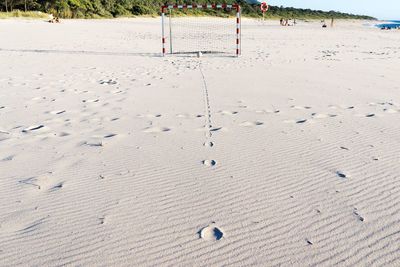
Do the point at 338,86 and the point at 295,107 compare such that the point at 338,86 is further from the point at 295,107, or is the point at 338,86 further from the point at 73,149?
the point at 73,149

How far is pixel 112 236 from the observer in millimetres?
2480

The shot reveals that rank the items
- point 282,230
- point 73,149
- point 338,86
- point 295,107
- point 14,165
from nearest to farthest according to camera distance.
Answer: point 282,230 < point 14,165 < point 73,149 < point 295,107 < point 338,86

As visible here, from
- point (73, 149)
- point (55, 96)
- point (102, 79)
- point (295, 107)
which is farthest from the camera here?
point (102, 79)

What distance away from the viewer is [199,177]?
132 inches

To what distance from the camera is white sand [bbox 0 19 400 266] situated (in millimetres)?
2375

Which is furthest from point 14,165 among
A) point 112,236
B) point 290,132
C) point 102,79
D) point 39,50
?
point 39,50

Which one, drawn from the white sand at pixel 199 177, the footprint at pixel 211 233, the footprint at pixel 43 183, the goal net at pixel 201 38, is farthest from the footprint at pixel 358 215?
the goal net at pixel 201 38

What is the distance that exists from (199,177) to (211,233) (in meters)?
0.88

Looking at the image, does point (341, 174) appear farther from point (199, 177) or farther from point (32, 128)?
point (32, 128)

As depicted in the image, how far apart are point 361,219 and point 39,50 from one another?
13917 millimetres

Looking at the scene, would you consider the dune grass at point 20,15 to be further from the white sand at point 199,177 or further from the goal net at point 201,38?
the white sand at point 199,177

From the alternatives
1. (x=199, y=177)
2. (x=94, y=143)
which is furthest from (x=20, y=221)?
(x=94, y=143)

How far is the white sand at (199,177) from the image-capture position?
2375 mm

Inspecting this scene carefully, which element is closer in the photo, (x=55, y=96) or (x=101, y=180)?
(x=101, y=180)
